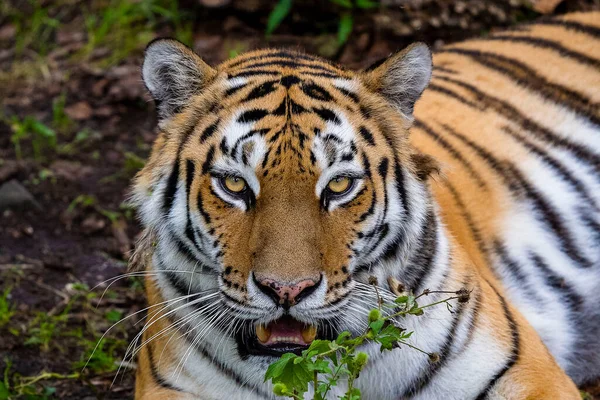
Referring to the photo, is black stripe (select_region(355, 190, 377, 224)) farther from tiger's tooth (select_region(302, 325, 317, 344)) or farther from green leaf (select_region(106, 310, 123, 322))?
green leaf (select_region(106, 310, 123, 322))

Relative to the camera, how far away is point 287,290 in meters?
2.04

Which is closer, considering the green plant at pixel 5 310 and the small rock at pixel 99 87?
the green plant at pixel 5 310

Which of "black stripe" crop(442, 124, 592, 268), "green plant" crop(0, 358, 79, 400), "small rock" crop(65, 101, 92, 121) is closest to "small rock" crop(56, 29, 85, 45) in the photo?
"small rock" crop(65, 101, 92, 121)

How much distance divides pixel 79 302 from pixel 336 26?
211cm

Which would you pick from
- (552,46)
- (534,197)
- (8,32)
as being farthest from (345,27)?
(8,32)

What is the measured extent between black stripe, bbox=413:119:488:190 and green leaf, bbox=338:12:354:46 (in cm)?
141

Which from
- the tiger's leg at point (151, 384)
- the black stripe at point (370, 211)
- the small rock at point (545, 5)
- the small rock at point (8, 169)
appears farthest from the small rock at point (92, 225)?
the small rock at point (545, 5)

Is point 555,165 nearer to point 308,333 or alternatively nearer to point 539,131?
point 539,131

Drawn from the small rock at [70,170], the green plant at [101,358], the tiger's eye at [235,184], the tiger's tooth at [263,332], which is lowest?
the green plant at [101,358]

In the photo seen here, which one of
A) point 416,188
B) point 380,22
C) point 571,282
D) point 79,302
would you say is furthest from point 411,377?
point 380,22

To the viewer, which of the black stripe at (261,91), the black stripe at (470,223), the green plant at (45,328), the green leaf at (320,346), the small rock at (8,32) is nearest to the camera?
the green leaf at (320,346)

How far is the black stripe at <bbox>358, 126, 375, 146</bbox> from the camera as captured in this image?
2.34m

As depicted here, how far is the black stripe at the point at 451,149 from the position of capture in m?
3.25

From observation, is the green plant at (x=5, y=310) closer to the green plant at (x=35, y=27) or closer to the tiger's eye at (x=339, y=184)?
the tiger's eye at (x=339, y=184)
